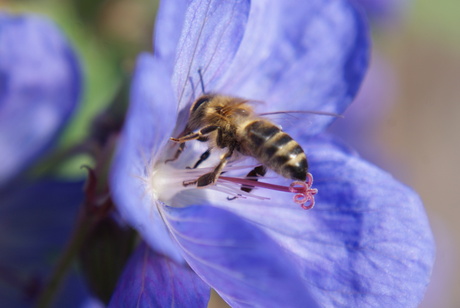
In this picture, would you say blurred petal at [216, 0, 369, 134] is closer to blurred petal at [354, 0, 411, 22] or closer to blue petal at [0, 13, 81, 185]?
blue petal at [0, 13, 81, 185]

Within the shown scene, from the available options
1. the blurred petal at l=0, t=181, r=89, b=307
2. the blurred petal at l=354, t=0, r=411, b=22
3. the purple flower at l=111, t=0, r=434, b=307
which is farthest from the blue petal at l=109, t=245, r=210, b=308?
the blurred petal at l=354, t=0, r=411, b=22

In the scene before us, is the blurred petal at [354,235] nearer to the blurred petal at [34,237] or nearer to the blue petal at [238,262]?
the blue petal at [238,262]

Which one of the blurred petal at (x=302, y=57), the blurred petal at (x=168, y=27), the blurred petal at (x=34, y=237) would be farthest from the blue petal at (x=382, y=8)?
the blurred petal at (x=168, y=27)

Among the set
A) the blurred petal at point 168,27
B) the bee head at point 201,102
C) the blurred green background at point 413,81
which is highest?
the blurred petal at point 168,27

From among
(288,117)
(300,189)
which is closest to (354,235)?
(300,189)

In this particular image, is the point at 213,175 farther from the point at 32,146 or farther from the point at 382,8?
the point at 382,8

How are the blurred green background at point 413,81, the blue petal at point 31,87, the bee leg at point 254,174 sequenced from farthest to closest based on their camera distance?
1. the blurred green background at point 413,81
2. the blue petal at point 31,87
3. the bee leg at point 254,174
